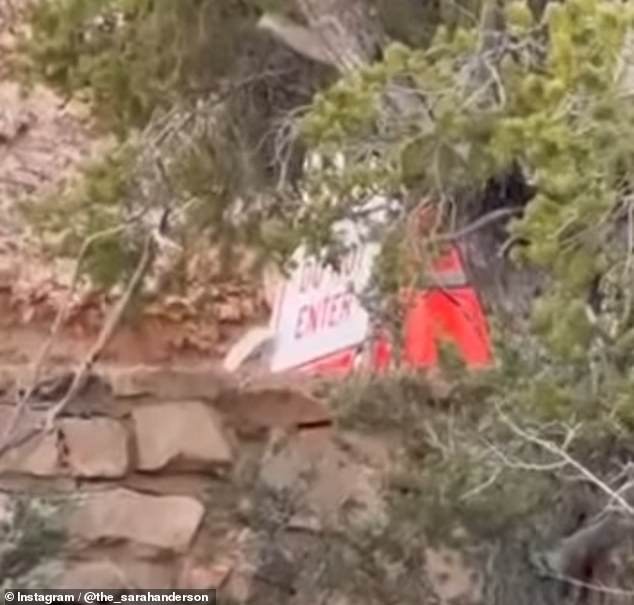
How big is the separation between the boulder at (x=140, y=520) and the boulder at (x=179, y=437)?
0.09m

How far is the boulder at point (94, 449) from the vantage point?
412 cm

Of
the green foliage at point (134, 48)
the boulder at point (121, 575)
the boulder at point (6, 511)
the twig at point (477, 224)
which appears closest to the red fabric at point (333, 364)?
the boulder at point (121, 575)

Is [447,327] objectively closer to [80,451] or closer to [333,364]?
[333,364]

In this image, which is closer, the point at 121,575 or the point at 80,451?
the point at 121,575

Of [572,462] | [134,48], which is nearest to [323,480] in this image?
[134,48]

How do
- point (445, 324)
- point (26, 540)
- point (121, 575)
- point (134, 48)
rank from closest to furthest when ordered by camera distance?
point (134, 48)
point (26, 540)
point (445, 324)
point (121, 575)

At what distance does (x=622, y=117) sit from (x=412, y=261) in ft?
2.36

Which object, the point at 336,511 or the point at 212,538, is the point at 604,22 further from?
the point at 212,538

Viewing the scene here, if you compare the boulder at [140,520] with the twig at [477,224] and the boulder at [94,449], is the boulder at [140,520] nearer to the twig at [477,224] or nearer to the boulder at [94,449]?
the boulder at [94,449]

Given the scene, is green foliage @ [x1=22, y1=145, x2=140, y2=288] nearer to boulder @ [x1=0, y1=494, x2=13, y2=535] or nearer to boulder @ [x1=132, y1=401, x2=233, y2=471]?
boulder @ [x1=0, y1=494, x2=13, y2=535]

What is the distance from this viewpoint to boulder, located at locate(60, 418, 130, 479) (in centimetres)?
412

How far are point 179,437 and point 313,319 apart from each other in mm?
441

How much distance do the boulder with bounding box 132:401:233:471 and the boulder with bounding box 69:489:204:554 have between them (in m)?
0.09

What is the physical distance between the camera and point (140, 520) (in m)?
4.12
